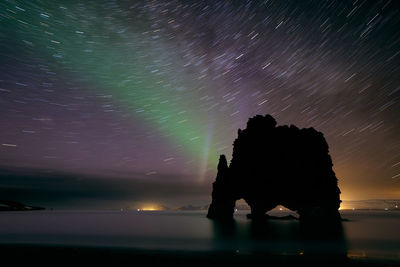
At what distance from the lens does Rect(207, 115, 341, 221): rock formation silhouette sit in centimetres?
8025

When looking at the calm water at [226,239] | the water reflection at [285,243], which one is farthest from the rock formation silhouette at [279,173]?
the water reflection at [285,243]

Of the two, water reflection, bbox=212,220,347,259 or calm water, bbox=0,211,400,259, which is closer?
water reflection, bbox=212,220,347,259

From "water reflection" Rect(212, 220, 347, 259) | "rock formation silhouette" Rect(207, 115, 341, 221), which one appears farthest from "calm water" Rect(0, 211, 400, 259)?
→ "rock formation silhouette" Rect(207, 115, 341, 221)

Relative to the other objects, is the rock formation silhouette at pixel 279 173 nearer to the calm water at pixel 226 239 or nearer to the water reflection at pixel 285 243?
the calm water at pixel 226 239

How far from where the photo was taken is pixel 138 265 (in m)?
16.3

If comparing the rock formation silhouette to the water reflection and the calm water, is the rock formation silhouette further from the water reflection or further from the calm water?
the water reflection

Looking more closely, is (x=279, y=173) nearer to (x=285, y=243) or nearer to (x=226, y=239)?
(x=226, y=239)

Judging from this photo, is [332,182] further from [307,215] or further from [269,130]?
[269,130]

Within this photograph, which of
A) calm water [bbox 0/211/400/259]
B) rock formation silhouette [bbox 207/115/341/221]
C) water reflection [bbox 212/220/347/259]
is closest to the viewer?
water reflection [bbox 212/220/347/259]

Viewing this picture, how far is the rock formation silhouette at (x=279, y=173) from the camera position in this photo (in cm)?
8025

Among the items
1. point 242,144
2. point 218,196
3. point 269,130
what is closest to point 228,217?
point 218,196

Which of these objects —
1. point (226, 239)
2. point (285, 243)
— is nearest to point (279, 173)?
point (226, 239)

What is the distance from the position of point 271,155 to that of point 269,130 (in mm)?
7218

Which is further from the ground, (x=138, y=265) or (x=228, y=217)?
(x=228, y=217)
